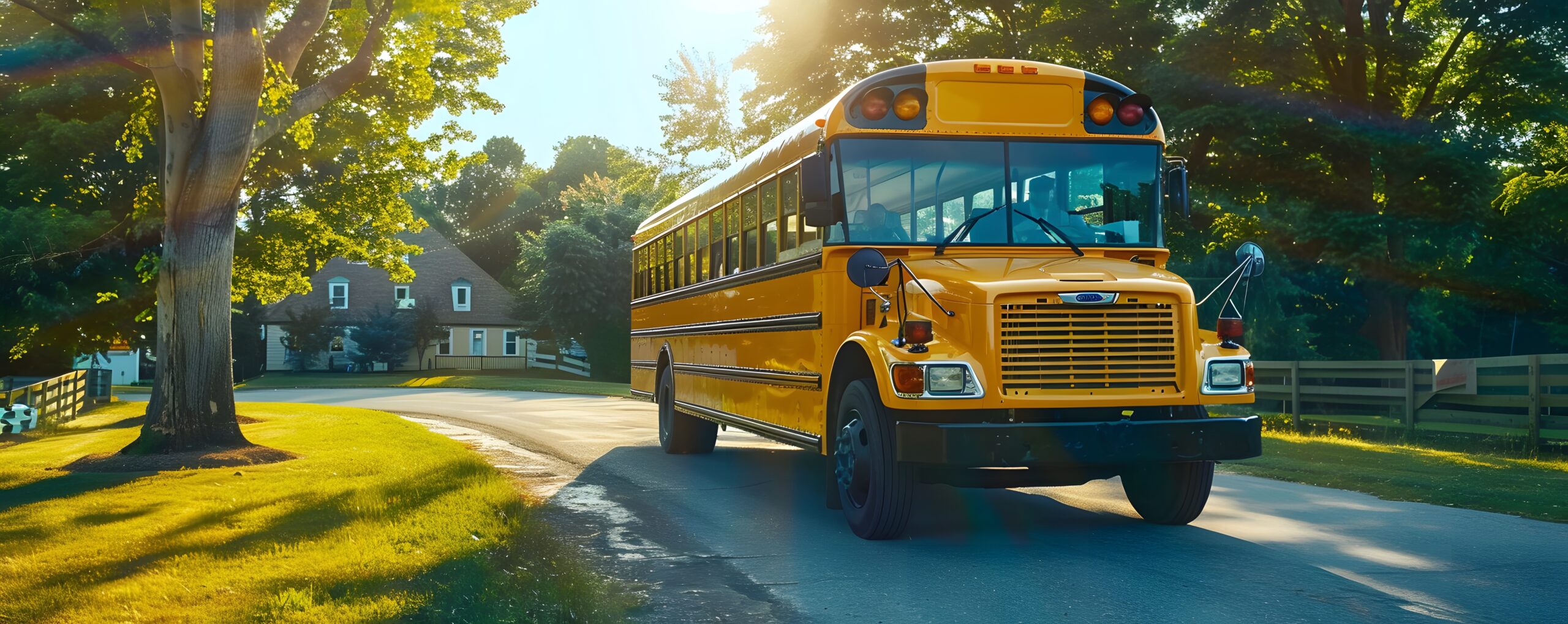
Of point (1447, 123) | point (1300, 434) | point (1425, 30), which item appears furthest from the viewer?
point (1425, 30)

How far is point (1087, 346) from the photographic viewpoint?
7184 mm

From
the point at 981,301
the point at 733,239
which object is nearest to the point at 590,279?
the point at 733,239

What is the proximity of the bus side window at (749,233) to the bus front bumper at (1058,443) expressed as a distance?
3.54 m

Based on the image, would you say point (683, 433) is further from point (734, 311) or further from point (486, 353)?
point (486, 353)

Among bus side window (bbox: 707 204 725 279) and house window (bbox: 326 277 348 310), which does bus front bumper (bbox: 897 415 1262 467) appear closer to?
bus side window (bbox: 707 204 725 279)

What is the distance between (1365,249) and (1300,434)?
16.1 feet

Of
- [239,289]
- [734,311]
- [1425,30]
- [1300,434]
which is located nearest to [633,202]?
[239,289]

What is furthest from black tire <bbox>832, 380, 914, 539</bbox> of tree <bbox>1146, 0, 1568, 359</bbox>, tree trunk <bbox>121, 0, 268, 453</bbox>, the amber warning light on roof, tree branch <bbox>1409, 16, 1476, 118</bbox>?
tree branch <bbox>1409, 16, 1476, 118</bbox>

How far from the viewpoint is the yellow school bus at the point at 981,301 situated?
709cm

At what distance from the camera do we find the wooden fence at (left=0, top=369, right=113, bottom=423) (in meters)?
20.3

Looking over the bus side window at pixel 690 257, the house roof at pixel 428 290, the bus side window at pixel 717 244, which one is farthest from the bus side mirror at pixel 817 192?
the house roof at pixel 428 290

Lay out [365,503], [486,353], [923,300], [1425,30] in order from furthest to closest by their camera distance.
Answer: [486,353] → [1425,30] → [365,503] → [923,300]

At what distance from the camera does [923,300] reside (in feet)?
24.5

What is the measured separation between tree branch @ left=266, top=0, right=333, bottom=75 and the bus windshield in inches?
362
